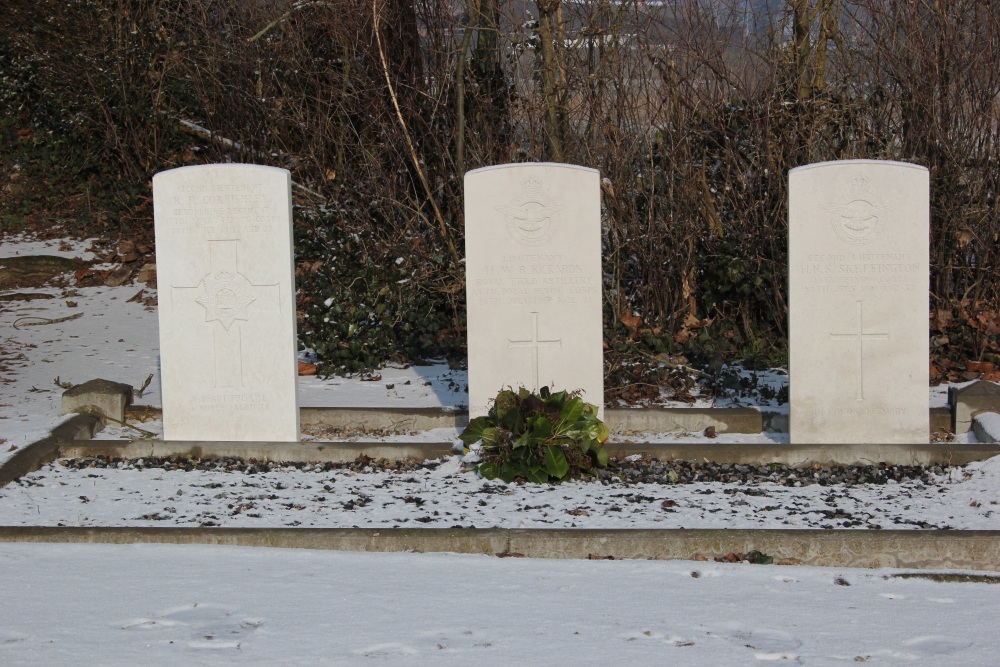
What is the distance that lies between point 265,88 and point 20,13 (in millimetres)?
4065

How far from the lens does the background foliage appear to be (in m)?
8.16

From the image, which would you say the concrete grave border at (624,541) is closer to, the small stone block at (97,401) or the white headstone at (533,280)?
Answer: the white headstone at (533,280)

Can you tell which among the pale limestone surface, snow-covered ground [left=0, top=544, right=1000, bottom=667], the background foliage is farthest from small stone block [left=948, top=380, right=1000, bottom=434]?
the pale limestone surface

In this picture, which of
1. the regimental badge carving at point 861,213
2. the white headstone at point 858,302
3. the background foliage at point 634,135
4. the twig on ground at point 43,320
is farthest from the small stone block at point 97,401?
the regimental badge carving at point 861,213

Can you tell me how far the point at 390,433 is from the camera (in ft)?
21.3

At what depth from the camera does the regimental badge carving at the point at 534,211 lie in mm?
5875

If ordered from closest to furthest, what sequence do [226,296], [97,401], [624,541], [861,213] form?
[624,541] → [861,213] → [226,296] → [97,401]

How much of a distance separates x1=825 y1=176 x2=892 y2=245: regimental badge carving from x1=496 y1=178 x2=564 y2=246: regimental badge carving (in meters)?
1.53

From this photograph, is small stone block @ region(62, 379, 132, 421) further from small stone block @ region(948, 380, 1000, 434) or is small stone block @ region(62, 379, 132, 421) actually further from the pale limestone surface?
small stone block @ region(948, 380, 1000, 434)

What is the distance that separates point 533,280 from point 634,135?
3201mm

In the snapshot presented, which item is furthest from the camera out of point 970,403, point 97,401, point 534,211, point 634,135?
point 634,135

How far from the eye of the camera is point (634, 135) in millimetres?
8703

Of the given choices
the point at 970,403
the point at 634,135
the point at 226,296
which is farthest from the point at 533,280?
the point at 634,135

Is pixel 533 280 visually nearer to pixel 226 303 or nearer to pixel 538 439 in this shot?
pixel 538 439
